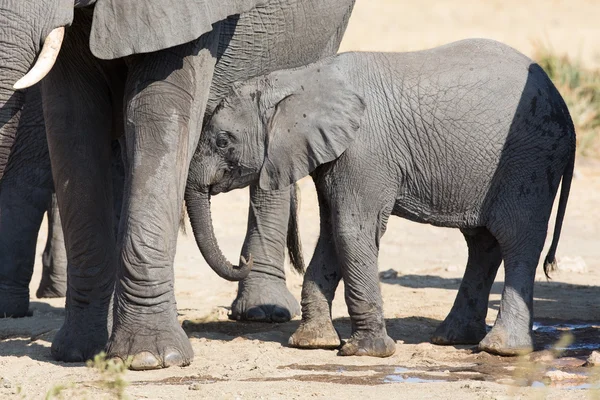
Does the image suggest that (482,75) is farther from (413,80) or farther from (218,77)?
(218,77)

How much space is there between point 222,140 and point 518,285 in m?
1.49

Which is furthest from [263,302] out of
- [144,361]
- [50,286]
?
[144,361]

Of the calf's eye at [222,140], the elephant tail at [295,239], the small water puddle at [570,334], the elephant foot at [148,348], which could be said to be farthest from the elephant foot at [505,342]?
the elephant tail at [295,239]

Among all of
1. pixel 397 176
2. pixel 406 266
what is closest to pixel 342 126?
pixel 397 176

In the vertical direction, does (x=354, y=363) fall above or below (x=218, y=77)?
below

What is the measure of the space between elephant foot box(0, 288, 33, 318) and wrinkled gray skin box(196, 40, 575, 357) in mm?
1792

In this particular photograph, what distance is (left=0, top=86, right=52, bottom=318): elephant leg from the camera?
727 centimetres

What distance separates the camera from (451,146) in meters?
5.90

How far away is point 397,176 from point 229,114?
0.81m


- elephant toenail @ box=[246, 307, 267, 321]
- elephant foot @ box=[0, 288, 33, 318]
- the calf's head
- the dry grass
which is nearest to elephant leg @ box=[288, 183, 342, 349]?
the calf's head

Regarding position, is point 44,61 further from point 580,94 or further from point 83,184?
point 580,94

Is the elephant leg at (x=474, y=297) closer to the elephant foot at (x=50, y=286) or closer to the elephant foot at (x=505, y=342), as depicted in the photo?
the elephant foot at (x=505, y=342)

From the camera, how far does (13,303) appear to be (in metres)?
7.21

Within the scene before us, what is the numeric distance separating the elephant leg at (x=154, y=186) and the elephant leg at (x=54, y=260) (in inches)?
102
